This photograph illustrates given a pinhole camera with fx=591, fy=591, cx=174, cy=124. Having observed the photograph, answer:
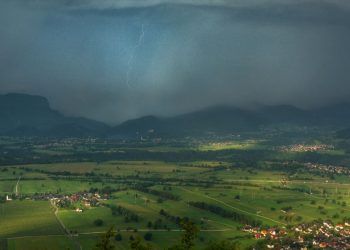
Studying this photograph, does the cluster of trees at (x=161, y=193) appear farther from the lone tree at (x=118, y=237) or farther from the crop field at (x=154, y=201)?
the lone tree at (x=118, y=237)

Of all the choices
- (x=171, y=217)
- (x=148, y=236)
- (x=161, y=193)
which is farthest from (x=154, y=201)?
(x=148, y=236)

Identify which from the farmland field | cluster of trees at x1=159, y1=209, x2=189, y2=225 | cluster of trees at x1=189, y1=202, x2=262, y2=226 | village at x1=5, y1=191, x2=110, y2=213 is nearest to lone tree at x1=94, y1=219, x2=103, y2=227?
the farmland field

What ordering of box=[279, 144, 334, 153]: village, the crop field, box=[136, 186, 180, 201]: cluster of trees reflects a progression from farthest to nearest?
box=[279, 144, 334, 153]: village < box=[136, 186, 180, 201]: cluster of trees < the crop field

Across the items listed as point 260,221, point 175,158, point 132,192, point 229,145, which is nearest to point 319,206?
point 260,221

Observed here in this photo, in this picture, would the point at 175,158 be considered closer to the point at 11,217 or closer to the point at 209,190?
the point at 209,190

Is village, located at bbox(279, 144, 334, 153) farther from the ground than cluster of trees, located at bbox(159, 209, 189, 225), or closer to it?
farther from the ground

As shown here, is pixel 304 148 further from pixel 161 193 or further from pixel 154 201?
pixel 154 201

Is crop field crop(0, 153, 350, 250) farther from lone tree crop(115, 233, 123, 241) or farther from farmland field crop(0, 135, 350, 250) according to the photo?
lone tree crop(115, 233, 123, 241)
